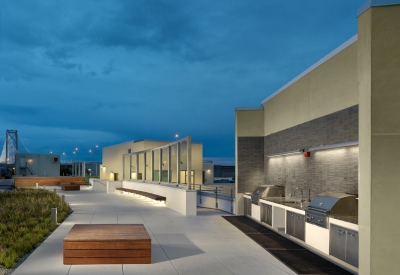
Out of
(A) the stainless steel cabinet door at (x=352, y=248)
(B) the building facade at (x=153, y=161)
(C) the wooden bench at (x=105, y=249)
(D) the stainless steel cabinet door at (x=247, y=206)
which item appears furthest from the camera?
(B) the building facade at (x=153, y=161)

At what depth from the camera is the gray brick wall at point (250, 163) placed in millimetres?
15164

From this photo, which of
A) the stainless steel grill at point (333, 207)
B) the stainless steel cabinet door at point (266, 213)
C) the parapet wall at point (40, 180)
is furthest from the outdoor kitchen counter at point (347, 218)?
the parapet wall at point (40, 180)

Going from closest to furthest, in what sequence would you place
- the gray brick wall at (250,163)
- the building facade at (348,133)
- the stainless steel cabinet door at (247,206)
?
the building facade at (348,133) < the stainless steel cabinet door at (247,206) < the gray brick wall at (250,163)

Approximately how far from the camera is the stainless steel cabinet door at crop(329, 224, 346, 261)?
7117mm

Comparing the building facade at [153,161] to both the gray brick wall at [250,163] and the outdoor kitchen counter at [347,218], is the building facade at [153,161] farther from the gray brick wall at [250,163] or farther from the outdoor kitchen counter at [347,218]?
the outdoor kitchen counter at [347,218]

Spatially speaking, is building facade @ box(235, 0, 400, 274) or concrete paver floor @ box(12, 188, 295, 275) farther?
concrete paver floor @ box(12, 188, 295, 275)

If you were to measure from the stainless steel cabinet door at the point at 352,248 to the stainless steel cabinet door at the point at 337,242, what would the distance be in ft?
0.49

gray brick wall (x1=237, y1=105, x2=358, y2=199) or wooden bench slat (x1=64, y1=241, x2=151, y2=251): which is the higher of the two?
gray brick wall (x1=237, y1=105, x2=358, y2=199)

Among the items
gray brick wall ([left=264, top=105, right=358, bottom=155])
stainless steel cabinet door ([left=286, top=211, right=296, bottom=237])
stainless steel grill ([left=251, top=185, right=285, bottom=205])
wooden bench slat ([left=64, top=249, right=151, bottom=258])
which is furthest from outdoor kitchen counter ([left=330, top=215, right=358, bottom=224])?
stainless steel grill ([left=251, top=185, right=285, bottom=205])

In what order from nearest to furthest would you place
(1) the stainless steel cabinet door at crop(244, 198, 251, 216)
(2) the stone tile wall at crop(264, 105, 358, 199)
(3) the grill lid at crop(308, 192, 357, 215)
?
(3) the grill lid at crop(308, 192, 357, 215)
(2) the stone tile wall at crop(264, 105, 358, 199)
(1) the stainless steel cabinet door at crop(244, 198, 251, 216)

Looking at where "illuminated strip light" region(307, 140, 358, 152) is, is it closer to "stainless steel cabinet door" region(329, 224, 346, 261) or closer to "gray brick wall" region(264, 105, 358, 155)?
"gray brick wall" region(264, 105, 358, 155)

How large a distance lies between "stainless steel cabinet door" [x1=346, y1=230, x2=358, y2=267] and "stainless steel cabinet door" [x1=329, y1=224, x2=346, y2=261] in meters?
0.15

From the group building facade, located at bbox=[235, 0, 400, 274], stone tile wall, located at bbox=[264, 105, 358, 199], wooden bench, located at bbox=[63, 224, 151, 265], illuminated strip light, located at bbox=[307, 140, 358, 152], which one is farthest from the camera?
stone tile wall, located at bbox=[264, 105, 358, 199]

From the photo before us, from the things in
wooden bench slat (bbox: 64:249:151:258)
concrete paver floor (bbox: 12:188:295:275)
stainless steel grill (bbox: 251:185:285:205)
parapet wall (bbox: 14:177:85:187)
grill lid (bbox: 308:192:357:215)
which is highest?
grill lid (bbox: 308:192:357:215)
